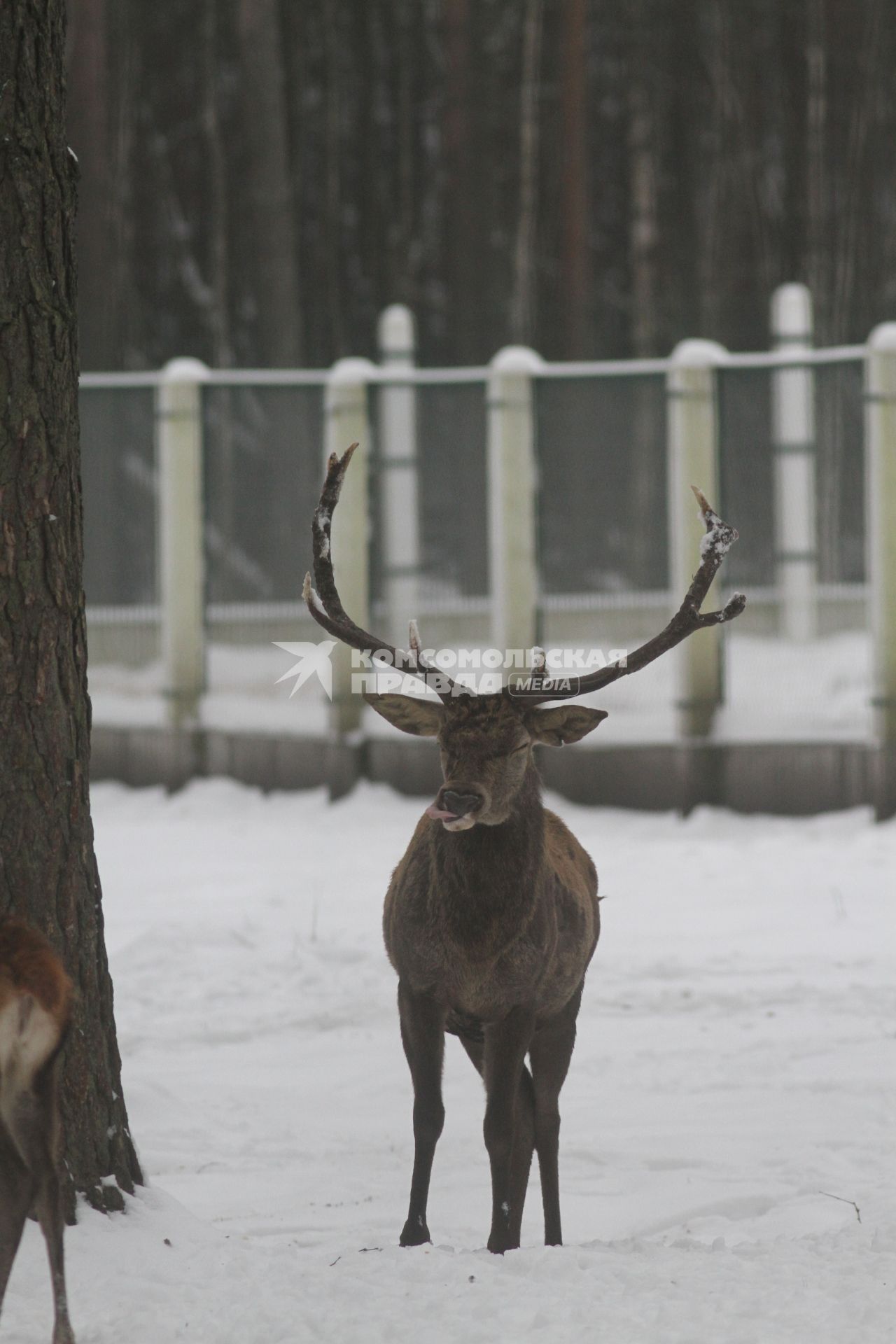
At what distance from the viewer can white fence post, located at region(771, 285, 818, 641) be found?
12062 mm

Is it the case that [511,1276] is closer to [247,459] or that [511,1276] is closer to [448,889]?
[448,889]

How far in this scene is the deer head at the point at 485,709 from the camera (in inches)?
187

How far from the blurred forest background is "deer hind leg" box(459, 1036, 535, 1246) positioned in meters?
19.2

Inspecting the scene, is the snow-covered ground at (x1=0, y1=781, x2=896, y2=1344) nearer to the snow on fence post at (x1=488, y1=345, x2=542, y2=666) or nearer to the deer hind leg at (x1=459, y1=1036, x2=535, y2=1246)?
the deer hind leg at (x1=459, y1=1036, x2=535, y2=1246)

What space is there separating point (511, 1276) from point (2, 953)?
136cm

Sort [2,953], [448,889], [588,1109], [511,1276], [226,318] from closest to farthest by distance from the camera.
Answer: [2,953] → [511,1276] → [448,889] → [588,1109] → [226,318]

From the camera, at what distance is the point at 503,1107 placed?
186 inches

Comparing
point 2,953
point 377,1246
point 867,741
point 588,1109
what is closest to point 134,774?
point 867,741

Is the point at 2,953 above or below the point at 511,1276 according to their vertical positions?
above

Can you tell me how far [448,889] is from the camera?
4.83m

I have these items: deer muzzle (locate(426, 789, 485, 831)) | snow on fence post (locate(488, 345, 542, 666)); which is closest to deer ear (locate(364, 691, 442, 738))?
deer muzzle (locate(426, 789, 485, 831))

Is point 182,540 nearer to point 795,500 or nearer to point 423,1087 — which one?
point 795,500

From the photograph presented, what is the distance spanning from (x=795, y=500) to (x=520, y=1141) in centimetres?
861

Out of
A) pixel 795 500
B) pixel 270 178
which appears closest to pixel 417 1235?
pixel 795 500
